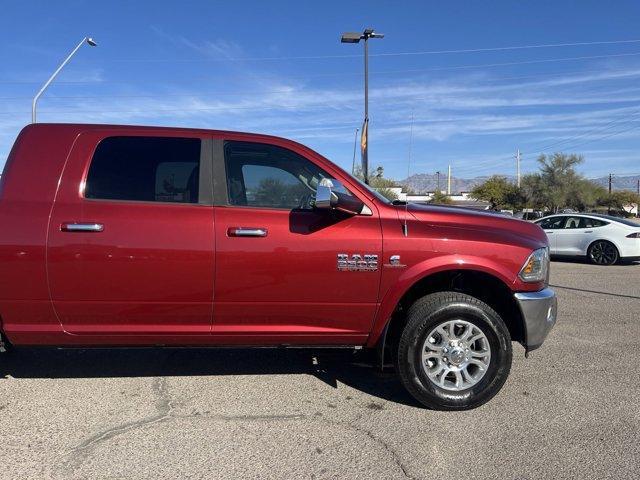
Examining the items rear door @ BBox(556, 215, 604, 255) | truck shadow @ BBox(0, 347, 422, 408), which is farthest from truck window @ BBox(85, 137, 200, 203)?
rear door @ BBox(556, 215, 604, 255)

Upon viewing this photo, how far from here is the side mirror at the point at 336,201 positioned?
3713mm

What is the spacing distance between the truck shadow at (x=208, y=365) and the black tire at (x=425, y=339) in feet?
1.15

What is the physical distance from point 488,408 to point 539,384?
719 mm

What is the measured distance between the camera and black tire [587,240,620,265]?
44.9 feet

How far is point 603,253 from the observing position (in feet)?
45.5

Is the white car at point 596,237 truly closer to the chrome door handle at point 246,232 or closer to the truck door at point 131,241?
the chrome door handle at point 246,232

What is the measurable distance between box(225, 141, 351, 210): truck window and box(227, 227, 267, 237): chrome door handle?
0.23 meters

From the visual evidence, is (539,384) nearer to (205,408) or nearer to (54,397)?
(205,408)

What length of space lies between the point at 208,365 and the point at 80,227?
72.0 inches

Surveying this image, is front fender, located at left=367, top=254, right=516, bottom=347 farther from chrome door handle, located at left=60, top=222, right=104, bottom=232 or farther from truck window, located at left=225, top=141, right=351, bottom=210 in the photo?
chrome door handle, located at left=60, top=222, right=104, bottom=232

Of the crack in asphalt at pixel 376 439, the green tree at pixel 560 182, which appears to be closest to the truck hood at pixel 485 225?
the crack in asphalt at pixel 376 439

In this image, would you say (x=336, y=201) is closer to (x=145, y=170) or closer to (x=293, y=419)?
(x=145, y=170)

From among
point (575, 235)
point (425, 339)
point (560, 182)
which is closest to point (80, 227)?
point (425, 339)

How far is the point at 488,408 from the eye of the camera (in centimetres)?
407
